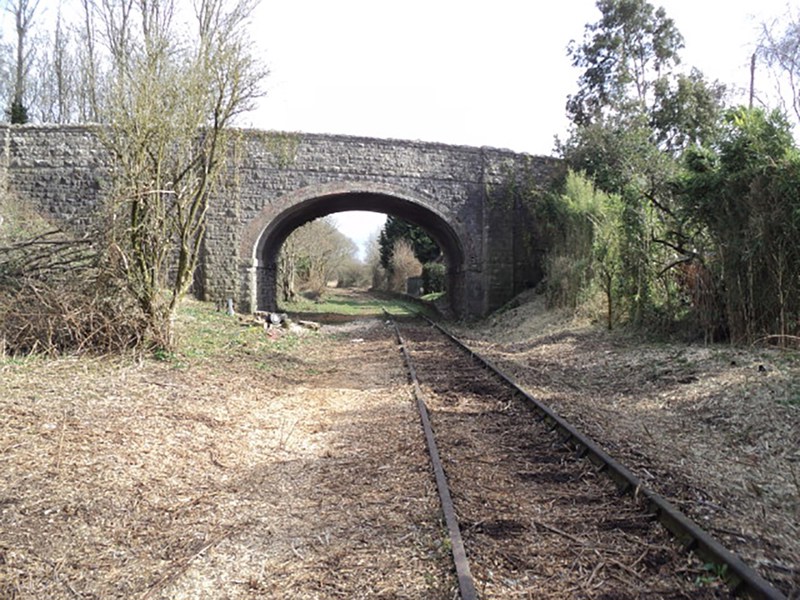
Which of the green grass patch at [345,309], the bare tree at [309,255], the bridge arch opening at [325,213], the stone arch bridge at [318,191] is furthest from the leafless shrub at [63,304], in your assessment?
the bare tree at [309,255]

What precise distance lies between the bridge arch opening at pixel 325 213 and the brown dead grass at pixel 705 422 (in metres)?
9.05

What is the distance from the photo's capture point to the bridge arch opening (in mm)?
16922

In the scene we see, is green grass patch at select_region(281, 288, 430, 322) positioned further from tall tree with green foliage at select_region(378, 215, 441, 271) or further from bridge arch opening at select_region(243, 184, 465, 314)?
tall tree with green foliage at select_region(378, 215, 441, 271)

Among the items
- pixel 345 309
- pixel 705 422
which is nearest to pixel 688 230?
pixel 705 422

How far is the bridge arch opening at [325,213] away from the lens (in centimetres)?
1692

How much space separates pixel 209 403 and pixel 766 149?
8.05 metres

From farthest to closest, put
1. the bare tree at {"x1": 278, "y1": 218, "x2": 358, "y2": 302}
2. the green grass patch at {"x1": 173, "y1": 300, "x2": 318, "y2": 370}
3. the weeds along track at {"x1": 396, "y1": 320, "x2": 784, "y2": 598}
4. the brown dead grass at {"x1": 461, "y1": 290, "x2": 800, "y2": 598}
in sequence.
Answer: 1. the bare tree at {"x1": 278, "y1": 218, "x2": 358, "y2": 302}
2. the green grass patch at {"x1": 173, "y1": 300, "x2": 318, "y2": 370}
3. the brown dead grass at {"x1": 461, "y1": 290, "x2": 800, "y2": 598}
4. the weeds along track at {"x1": 396, "y1": 320, "x2": 784, "y2": 598}

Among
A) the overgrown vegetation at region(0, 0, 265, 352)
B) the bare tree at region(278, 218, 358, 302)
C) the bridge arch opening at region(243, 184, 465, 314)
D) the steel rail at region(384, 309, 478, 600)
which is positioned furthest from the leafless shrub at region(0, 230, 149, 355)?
the bare tree at region(278, 218, 358, 302)

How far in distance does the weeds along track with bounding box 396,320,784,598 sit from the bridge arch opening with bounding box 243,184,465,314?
41.2ft

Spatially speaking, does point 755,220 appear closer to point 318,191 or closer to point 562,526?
point 562,526

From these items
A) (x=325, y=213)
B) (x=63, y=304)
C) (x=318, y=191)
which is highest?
(x=318, y=191)

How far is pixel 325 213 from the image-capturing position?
2086 cm

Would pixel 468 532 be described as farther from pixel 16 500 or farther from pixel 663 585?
pixel 16 500

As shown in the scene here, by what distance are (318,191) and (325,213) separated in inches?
150
